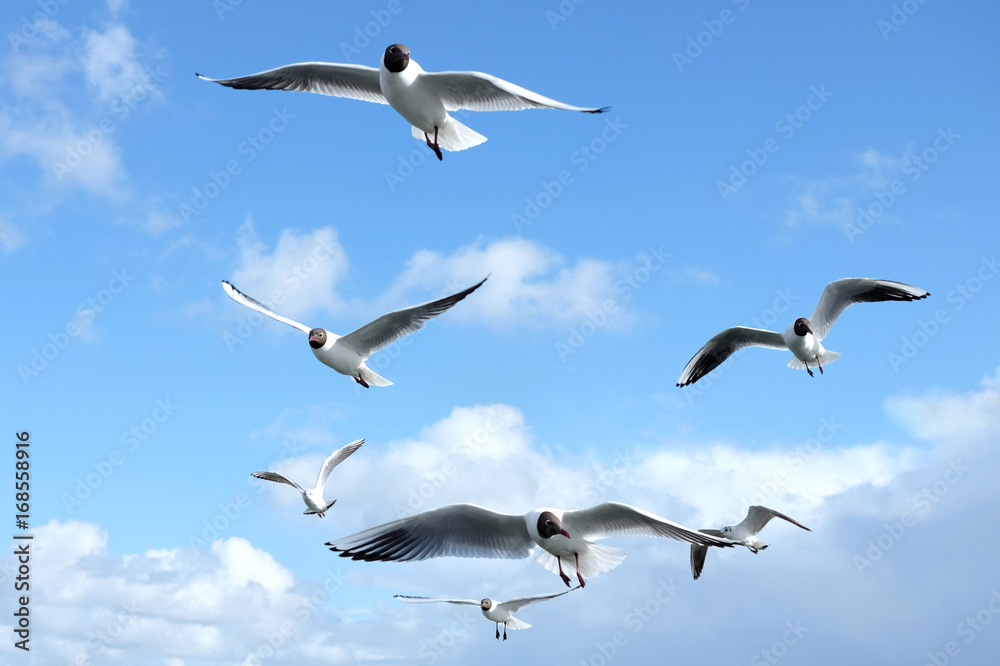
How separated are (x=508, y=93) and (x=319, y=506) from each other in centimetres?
765

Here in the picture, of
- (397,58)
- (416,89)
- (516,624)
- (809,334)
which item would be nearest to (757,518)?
(809,334)

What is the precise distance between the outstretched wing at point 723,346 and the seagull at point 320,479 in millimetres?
5702

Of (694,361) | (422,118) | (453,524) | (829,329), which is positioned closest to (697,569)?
(694,361)

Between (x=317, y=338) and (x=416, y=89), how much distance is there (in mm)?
3539

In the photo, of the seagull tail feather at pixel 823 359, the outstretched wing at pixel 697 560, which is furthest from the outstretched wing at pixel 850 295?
the outstretched wing at pixel 697 560

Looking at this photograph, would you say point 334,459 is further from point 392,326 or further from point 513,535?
point 513,535

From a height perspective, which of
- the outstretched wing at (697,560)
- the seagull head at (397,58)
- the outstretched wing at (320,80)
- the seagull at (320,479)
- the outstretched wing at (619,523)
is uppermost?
the outstretched wing at (320,80)

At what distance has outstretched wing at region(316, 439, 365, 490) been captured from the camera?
1486cm

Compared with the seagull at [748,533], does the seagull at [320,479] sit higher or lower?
higher

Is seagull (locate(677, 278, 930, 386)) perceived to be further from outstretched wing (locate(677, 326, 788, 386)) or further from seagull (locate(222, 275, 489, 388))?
seagull (locate(222, 275, 489, 388))

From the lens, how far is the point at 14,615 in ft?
46.5

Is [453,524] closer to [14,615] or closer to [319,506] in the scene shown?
[319,506]

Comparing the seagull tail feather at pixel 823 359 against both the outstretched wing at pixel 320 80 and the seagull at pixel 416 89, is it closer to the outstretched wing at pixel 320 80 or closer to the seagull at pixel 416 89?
the seagull at pixel 416 89

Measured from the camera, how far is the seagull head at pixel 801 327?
46.3 feet
